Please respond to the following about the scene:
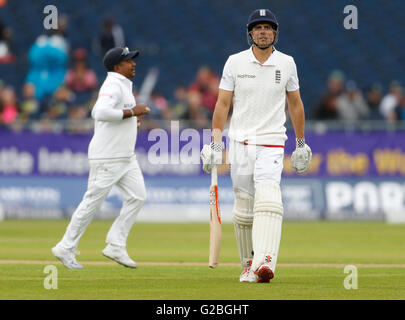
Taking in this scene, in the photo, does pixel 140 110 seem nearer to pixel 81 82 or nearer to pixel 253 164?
pixel 253 164

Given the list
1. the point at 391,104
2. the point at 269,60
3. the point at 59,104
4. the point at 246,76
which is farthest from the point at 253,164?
the point at 391,104

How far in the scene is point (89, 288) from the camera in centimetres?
946

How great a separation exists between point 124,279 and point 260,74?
2556 millimetres

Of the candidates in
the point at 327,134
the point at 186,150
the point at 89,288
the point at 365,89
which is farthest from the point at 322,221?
the point at 89,288

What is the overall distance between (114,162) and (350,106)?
1336cm

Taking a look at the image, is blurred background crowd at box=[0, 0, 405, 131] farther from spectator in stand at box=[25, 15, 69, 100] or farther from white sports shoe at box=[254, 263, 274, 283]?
white sports shoe at box=[254, 263, 274, 283]

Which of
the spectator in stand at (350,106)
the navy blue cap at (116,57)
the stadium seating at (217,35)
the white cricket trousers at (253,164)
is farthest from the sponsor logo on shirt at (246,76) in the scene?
the stadium seating at (217,35)

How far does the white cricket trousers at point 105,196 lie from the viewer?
1179cm

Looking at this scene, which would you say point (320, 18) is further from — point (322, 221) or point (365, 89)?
point (322, 221)

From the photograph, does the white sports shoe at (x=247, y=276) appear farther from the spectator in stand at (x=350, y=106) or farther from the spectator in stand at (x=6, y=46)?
the spectator in stand at (x=6, y=46)

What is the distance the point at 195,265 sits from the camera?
12.6 metres

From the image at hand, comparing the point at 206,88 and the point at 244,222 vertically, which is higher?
the point at 206,88

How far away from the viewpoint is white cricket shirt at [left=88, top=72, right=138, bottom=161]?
1201 centimetres

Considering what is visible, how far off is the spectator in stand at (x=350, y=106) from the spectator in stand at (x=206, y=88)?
307 centimetres
